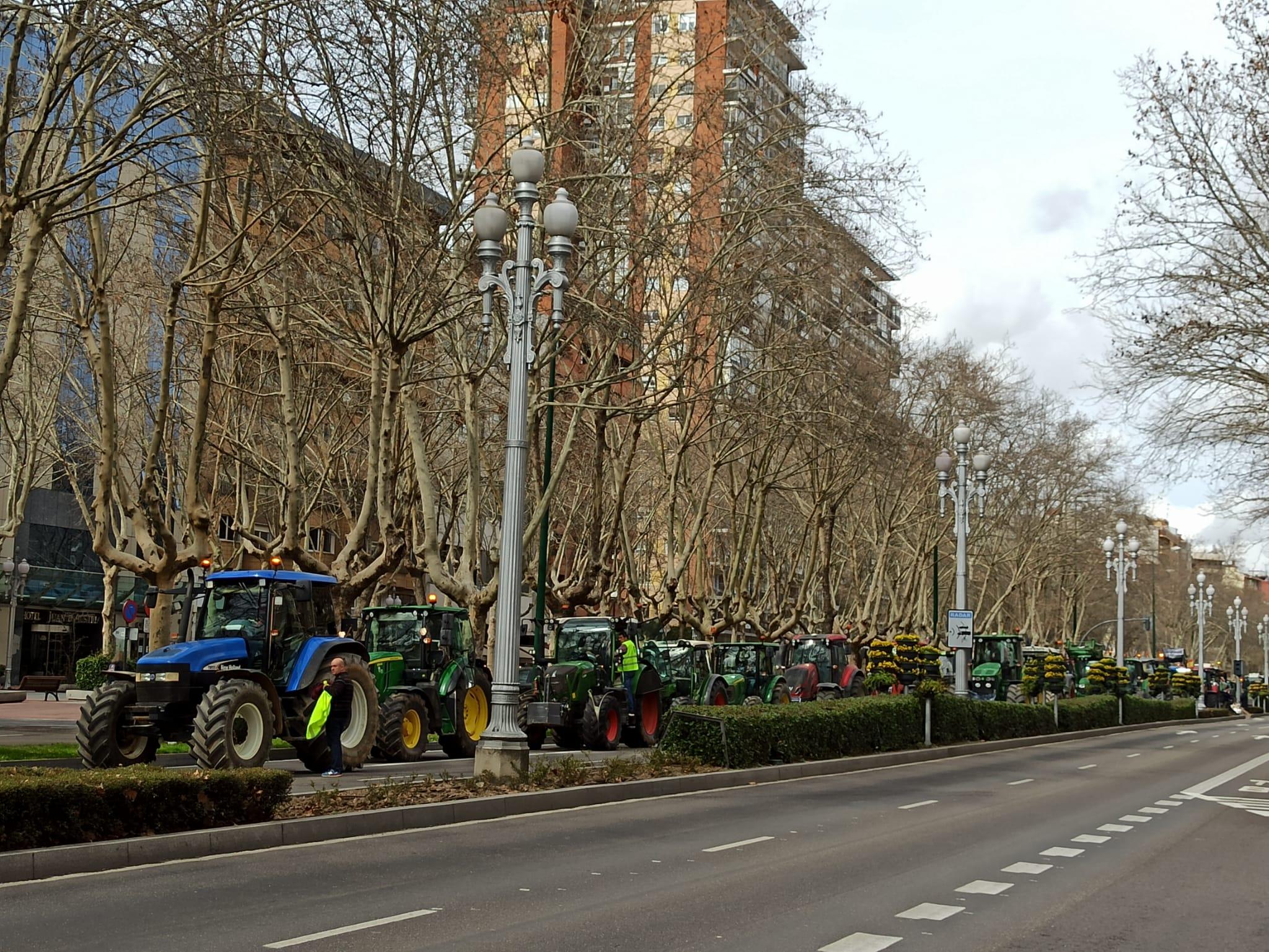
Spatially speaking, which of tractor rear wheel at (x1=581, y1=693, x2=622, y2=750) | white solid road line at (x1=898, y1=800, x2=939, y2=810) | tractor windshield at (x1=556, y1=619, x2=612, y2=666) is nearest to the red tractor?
tractor windshield at (x1=556, y1=619, x2=612, y2=666)

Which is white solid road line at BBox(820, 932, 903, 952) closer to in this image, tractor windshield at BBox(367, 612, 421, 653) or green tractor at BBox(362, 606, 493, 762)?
green tractor at BBox(362, 606, 493, 762)

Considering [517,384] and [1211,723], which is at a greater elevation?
[517,384]

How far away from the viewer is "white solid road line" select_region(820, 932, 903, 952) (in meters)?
8.27

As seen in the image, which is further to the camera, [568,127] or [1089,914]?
[568,127]

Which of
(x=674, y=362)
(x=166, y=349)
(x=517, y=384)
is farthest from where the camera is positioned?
(x=674, y=362)

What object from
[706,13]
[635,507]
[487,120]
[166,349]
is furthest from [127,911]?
[635,507]

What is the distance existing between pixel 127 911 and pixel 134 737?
368 inches

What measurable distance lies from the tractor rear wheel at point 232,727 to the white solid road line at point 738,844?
19.0 ft

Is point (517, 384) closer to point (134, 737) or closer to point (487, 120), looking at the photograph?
point (134, 737)

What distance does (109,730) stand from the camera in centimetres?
1706

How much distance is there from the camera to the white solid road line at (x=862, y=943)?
27.1 feet

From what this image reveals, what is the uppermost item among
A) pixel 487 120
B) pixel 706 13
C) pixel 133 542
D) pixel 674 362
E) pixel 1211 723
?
pixel 706 13

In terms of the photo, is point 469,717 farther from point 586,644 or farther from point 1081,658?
point 1081,658

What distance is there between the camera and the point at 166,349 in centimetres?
2180
